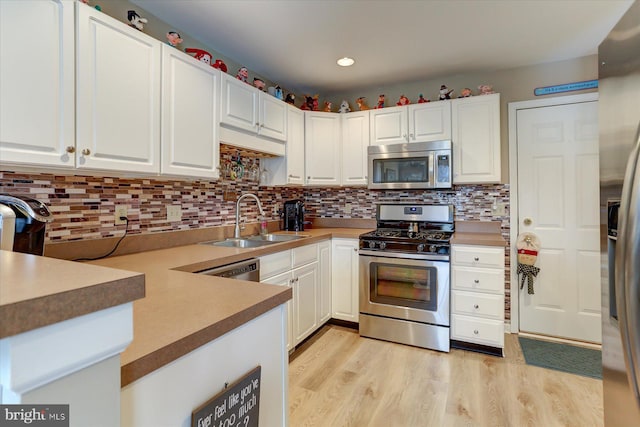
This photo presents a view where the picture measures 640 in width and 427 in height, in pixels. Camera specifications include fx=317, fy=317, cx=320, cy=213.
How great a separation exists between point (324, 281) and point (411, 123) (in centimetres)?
166

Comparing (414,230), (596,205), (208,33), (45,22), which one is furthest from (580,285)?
(45,22)

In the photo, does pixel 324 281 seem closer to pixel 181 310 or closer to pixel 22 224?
pixel 181 310

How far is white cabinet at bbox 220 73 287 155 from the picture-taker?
218cm

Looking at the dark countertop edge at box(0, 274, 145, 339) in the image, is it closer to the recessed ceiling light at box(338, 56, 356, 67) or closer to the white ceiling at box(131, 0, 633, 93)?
the white ceiling at box(131, 0, 633, 93)

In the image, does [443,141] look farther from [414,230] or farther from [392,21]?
[392,21]

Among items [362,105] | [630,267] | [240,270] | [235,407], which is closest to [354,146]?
[362,105]

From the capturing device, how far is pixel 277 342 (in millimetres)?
1014

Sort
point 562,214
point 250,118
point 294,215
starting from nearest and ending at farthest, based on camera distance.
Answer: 1. point 250,118
2. point 562,214
3. point 294,215

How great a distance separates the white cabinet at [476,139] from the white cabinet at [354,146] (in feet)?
2.65

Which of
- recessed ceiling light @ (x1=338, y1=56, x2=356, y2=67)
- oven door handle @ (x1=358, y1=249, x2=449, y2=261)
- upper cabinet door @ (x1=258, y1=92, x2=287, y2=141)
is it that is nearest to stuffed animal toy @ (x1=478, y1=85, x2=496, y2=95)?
recessed ceiling light @ (x1=338, y1=56, x2=356, y2=67)

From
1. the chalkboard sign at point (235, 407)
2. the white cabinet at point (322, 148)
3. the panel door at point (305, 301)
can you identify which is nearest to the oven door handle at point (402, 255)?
the panel door at point (305, 301)

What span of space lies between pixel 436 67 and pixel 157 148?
242 centimetres

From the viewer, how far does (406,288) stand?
263 cm

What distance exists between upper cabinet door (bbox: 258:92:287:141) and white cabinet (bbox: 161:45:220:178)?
1.55ft
